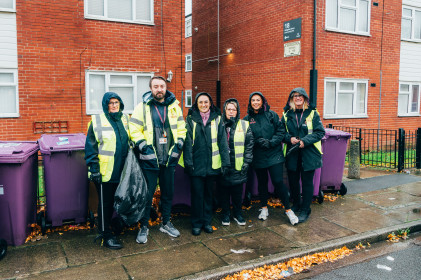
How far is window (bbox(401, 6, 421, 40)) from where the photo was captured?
47.3ft

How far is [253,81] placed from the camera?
541 inches

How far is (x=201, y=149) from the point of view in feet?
16.2

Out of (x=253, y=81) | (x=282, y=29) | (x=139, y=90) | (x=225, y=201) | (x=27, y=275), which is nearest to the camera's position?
(x=27, y=275)

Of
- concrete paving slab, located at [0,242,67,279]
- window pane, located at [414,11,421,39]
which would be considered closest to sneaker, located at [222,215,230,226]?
concrete paving slab, located at [0,242,67,279]

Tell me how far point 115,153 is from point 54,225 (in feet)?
4.67

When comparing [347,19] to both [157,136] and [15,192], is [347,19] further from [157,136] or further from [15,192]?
[15,192]

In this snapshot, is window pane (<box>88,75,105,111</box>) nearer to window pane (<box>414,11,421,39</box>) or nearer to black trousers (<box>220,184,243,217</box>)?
black trousers (<box>220,184,243,217</box>)

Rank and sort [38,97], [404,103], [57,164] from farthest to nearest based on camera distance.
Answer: [404,103]
[38,97]
[57,164]

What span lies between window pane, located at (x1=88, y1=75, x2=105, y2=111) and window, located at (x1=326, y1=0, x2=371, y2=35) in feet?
24.8

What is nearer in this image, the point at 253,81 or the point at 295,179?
the point at 295,179

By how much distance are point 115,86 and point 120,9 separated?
2.25 meters

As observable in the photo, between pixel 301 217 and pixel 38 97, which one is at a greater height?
pixel 38 97

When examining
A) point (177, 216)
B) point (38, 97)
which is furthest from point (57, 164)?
point (38, 97)

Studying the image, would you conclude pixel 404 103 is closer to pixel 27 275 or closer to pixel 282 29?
pixel 282 29
